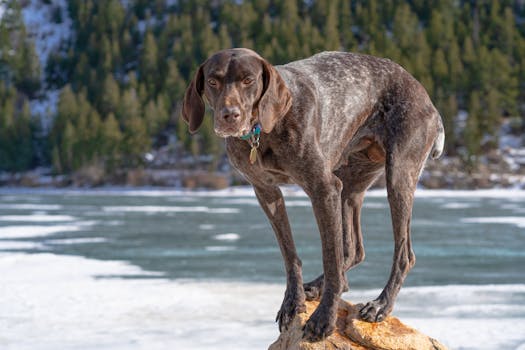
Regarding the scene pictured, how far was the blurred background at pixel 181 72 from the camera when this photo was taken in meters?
95.1

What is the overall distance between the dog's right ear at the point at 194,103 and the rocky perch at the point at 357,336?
189 cm

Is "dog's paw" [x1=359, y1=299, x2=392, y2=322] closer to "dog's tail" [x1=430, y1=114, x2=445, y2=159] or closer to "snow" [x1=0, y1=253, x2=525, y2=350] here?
"dog's tail" [x1=430, y1=114, x2=445, y2=159]

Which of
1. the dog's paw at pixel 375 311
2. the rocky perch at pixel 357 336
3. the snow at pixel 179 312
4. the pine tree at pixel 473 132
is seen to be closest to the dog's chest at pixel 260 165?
the rocky perch at pixel 357 336

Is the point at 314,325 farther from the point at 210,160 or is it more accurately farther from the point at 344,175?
the point at 210,160

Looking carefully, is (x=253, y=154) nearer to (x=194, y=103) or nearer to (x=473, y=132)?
(x=194, y=103)

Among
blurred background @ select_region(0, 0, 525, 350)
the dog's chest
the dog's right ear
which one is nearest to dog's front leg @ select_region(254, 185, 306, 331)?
the dog's chest

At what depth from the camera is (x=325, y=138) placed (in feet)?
20.2

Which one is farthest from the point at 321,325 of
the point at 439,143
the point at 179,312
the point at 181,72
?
the point at 181,72

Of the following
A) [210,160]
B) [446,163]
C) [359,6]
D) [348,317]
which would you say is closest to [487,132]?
[446,163]

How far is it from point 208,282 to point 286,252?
10.1 metres

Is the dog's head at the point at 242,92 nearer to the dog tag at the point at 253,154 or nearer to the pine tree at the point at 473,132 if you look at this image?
the dog tag at the point at 253,154

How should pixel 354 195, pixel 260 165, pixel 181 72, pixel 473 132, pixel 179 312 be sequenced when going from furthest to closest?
pixel 181 72 < pixel 473 132 < pixel 179 312 < pixel 354 195 < pixel 260 165

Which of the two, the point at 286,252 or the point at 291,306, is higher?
the point at 286,252

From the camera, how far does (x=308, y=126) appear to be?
19.1ft
